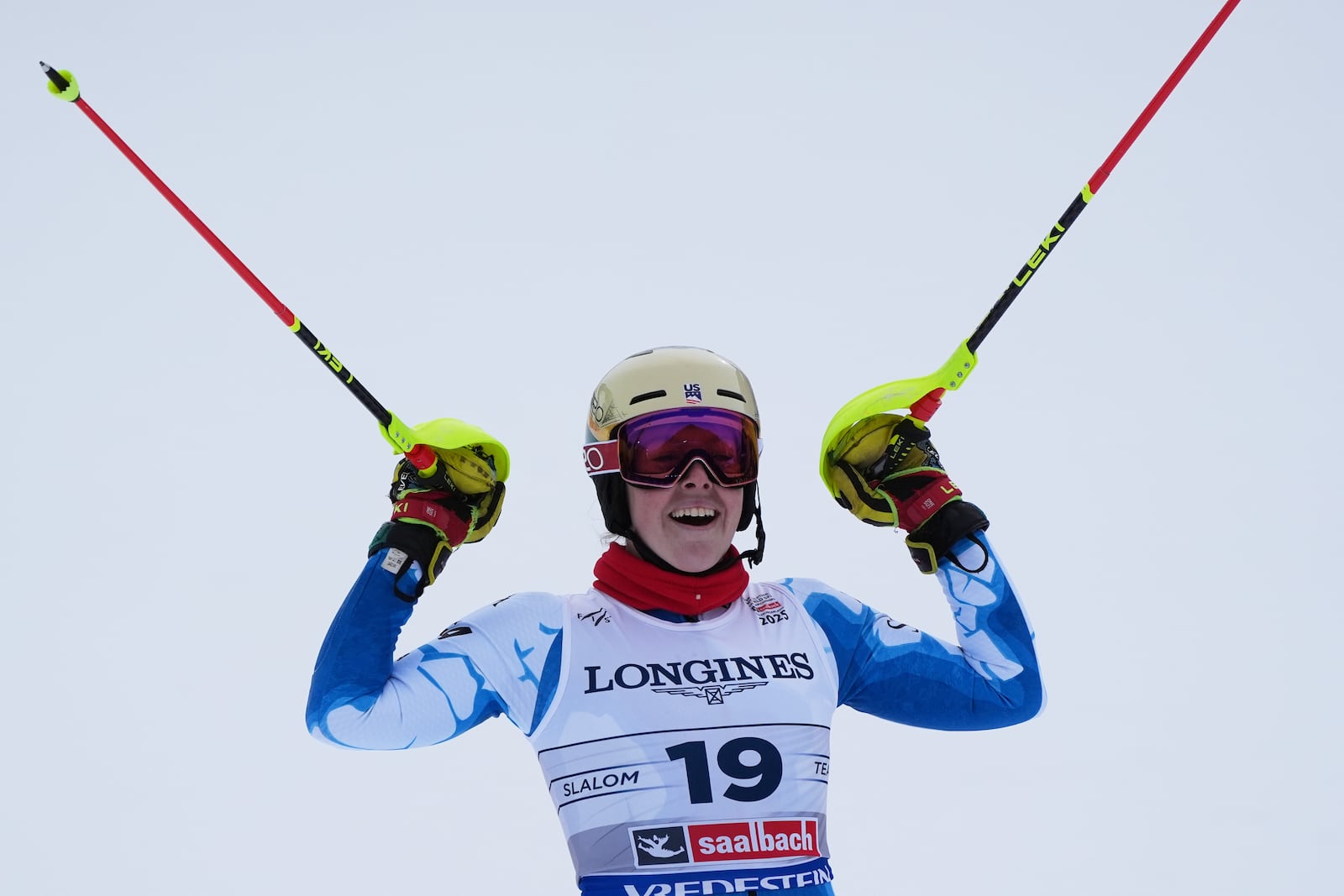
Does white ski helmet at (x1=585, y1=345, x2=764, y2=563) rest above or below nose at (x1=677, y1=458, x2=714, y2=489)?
above

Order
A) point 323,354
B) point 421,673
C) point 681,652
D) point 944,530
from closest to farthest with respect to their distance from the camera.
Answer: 1. point 421,673
2. point 681,652
3. point 323,354
4. point 944,530

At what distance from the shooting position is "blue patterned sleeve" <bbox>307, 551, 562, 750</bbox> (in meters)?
2.88

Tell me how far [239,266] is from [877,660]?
1885 millimetres

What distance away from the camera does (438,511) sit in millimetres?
3133

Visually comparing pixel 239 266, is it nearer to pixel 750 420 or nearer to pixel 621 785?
pixel 750 420

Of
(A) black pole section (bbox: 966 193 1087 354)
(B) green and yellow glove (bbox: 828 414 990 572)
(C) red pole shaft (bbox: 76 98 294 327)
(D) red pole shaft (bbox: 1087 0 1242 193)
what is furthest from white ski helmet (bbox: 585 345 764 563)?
(D) red pole shaft (bbox: 1087 0 1242 193)

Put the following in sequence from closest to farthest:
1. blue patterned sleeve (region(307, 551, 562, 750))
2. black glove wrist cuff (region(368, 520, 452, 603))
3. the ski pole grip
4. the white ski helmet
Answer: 1. blue patterned sleeve (region(307, 551, 562, 750))
2. black glove wrist cuff (region(368, 520, 452, 603))
3. the white ski helmet
4. the ski pole grip

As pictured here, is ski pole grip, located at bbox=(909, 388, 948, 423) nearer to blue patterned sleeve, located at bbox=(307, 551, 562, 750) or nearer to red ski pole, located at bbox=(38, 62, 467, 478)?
blue patterned sleeve, located at bbox=(307, 551, 562, 750)

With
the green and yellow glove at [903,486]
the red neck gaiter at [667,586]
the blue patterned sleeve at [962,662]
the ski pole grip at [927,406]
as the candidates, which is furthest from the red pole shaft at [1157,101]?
the red neck gaiter at [667,586]

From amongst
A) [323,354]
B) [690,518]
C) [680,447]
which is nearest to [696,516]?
[690,518]

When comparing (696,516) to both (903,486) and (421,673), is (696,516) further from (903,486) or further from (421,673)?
(421,673)

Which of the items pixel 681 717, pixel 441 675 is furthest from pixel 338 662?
pixel 681 717

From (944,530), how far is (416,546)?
1.35m

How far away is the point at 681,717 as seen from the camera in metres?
2.98
